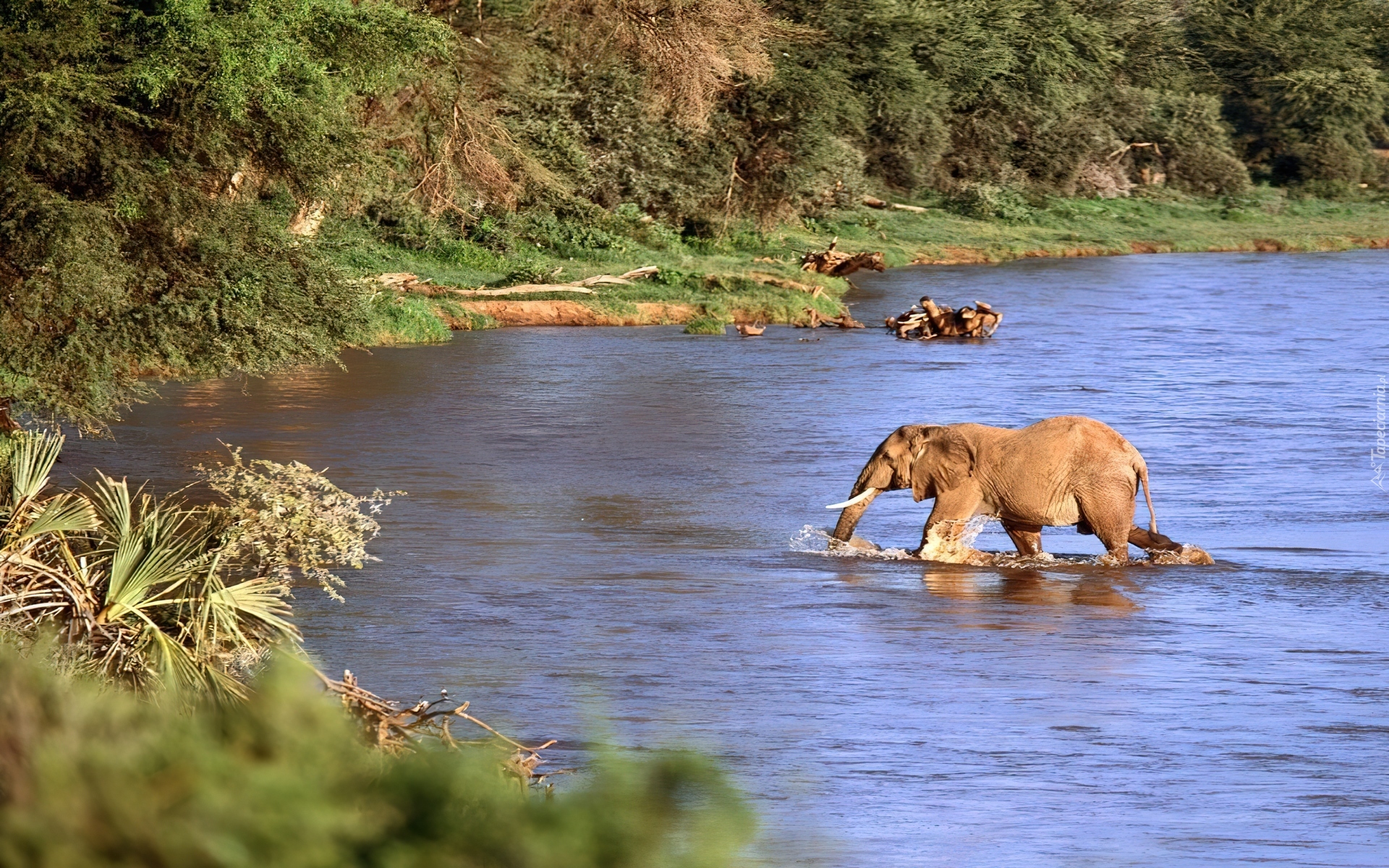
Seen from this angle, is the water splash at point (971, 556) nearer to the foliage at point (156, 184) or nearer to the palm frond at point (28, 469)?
the foliage at point (156, 184)

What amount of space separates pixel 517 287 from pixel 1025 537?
65.4ft

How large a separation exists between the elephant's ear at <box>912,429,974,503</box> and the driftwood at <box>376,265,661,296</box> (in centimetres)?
1750

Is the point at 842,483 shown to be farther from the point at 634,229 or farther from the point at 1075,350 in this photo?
the point at 634,229

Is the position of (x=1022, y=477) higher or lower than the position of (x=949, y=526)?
higher

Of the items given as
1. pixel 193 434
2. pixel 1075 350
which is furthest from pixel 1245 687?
pixel 1075 350

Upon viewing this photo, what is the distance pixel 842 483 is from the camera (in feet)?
59.5

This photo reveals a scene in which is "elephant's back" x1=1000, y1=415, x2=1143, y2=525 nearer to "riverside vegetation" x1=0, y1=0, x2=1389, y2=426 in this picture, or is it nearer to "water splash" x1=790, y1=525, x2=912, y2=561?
"water splash" x1=790, y1=525, x2=912, y2=561

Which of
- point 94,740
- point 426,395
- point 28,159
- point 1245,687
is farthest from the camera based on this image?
point 426,395

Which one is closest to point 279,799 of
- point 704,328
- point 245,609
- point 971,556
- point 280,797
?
point 280,797

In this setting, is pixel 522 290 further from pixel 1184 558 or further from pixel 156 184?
pixel 1184 558

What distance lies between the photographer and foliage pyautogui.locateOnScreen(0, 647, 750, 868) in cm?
237

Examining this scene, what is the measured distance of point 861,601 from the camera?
42.3 feet

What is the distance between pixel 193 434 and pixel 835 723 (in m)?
11.8

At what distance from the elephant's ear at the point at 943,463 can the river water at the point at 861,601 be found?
61 centimetres
